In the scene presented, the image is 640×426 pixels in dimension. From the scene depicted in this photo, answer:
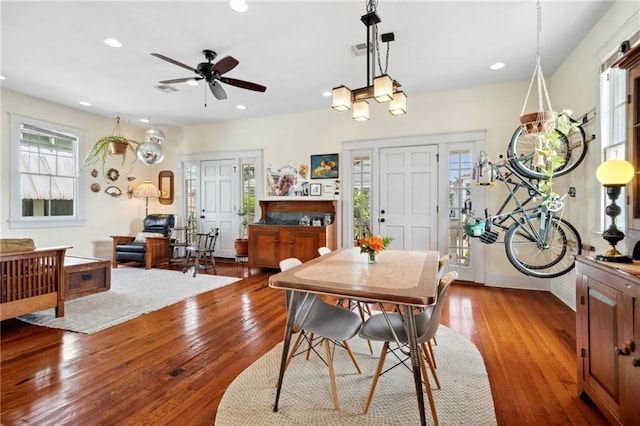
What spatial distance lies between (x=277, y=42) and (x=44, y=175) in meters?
4.87

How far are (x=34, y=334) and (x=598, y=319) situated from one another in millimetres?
4305

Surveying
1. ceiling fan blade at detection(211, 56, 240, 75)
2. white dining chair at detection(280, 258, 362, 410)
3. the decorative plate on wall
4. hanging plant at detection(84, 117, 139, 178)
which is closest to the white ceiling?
ceiling fan blade at detection(211, 56, 240, 75)

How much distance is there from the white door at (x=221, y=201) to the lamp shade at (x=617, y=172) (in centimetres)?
577

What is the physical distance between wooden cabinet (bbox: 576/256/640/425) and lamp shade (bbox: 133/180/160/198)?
6970 mm

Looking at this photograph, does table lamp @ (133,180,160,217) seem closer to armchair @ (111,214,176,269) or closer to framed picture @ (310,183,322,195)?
armchair @ (111,214,176,269)

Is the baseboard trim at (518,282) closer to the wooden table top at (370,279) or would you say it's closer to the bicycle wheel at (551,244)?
the bicycle wheel at (551,244)

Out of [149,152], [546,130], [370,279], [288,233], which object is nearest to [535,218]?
[546,130]

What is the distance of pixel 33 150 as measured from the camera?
201 inches

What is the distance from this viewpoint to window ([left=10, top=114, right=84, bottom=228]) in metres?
4.83

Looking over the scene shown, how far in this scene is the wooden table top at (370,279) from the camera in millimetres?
1472

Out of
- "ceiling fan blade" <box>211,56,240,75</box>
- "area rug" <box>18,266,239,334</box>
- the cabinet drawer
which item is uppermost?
"ceiling fan blade" <box>211,56,240,75</box>

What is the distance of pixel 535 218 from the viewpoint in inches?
149

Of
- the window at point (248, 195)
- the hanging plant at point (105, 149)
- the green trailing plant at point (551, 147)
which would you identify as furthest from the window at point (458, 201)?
the hanging plant at point (105, 149)

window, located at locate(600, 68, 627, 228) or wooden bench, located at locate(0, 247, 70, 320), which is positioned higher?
window, located at locate(600, 68, 627, 228)
